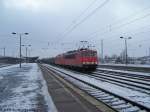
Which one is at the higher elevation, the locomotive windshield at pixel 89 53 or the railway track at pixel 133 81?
the locomotive windshield at pixel 89 53

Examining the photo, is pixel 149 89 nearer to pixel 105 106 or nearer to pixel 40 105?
pixel 105 106

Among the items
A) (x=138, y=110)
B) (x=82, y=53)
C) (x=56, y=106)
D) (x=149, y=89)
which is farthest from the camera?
(x=82, y=53)

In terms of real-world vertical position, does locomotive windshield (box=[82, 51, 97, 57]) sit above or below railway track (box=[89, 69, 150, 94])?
above

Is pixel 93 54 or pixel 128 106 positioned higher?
pixel 93 54

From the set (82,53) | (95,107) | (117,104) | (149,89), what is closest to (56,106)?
(95,107)

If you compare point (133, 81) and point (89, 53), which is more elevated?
point (89, 53)

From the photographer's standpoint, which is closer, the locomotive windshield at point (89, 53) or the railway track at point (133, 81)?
the railway track at point (133, 81)

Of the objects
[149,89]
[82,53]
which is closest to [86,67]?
[82,53]

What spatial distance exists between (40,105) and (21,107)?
2.67 ft

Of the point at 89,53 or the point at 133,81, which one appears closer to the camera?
the point at 133,81

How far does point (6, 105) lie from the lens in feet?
44.5

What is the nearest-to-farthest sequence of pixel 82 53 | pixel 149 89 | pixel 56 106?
pixel 56 106 < pixel 149 89 < pixel 82 53

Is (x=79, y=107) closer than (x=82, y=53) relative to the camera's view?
Yes

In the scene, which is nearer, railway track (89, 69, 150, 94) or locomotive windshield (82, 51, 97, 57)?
railway track (89, 69, 150, 94)
